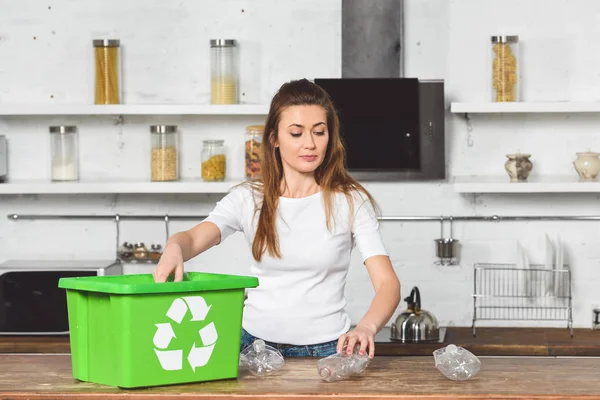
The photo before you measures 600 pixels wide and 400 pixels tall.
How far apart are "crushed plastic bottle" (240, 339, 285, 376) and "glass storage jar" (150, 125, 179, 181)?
1914 millimetres

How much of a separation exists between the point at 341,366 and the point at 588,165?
7.19 feet

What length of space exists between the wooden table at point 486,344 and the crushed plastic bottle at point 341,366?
4.94 ft

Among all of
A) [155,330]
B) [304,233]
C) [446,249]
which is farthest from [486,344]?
[155,330]

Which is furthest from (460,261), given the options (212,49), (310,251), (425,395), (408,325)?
(425,395)

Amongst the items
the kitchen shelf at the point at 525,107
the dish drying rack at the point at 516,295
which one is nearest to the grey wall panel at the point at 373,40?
the kitchen shelf at the point at 525,107

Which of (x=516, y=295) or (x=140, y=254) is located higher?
(x=140, y=254)

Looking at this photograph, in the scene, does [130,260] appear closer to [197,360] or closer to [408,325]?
[408,325]

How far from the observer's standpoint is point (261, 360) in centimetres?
211

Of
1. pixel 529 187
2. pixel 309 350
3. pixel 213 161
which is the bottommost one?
pixel 309 350

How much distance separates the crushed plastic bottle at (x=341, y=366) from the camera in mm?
1995

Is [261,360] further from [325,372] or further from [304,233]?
[304,233]

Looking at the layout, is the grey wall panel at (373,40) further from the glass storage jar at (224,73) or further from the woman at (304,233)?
the woman at (304,233)

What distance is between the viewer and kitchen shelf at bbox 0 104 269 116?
3854mm

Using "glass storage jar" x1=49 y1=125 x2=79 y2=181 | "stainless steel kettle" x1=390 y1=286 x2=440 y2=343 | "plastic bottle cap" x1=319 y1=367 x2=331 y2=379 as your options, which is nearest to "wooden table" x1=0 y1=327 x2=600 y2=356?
"stainless steel kettle" x1=390 y1=286 x2=440 y2=343
